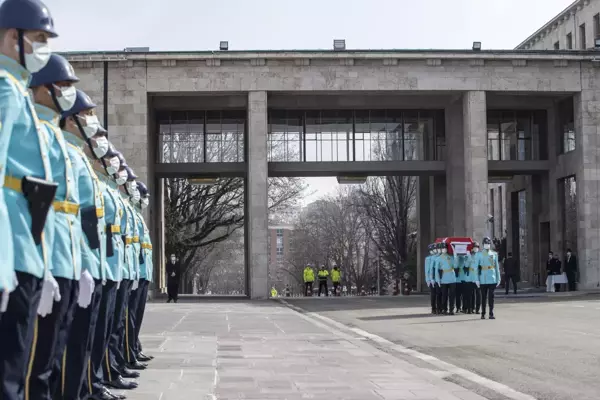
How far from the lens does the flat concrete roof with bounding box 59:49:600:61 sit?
140 feet

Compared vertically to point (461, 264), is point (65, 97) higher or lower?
higher

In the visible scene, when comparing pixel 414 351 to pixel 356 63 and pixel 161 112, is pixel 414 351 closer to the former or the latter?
pixel 356 63

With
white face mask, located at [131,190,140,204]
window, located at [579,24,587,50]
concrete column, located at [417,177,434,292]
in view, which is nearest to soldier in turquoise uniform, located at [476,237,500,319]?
white face mask, located at [131,190,140,204]

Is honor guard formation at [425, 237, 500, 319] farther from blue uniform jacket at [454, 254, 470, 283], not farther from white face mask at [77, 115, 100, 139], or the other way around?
white face mask at [77, 115, 100, 139]

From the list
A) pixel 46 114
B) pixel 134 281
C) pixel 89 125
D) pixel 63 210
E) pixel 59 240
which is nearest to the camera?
→ pixel 59 240

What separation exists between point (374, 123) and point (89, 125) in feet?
136

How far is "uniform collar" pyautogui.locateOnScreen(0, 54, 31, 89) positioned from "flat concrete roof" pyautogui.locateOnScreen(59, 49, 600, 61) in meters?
38.3

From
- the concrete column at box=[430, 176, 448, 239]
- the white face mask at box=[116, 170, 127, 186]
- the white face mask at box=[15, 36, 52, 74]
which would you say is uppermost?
the concrete column at box=[430, 176, 448, 239]

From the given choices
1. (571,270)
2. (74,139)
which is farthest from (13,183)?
(571,270)

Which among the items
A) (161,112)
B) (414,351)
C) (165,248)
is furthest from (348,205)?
(414,351)

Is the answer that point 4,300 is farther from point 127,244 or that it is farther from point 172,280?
point 172,280

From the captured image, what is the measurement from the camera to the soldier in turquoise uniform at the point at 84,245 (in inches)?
270

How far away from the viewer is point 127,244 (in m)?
9.34

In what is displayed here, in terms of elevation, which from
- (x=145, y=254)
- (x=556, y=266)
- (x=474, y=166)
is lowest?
(x=556, y=266)
